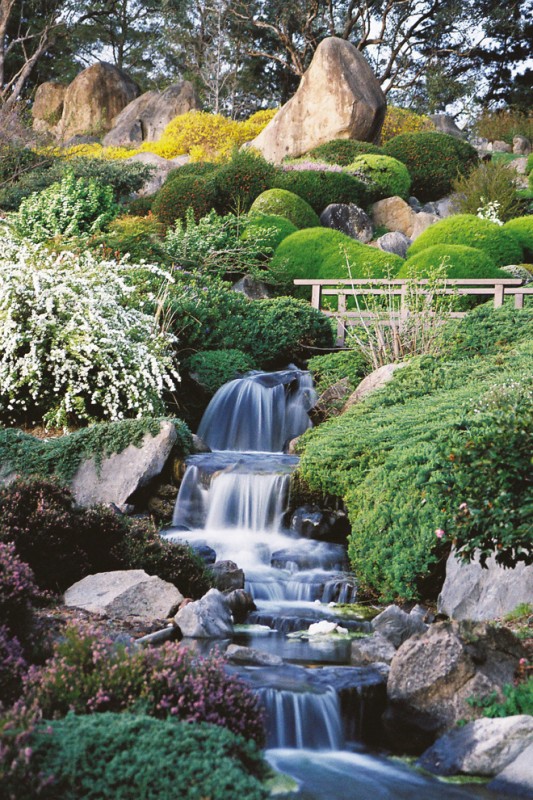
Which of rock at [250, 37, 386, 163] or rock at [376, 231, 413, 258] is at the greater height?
rock at [250, 37, 386, 163]

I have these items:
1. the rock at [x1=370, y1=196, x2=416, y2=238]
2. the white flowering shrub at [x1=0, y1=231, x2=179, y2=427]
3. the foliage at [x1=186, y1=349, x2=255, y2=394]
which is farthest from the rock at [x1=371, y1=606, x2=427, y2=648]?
the rock at [x1=370, y1=196, x2=416, y2=238]

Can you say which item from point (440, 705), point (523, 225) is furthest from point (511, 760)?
point (523, 225)

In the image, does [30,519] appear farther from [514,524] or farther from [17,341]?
[17,341]

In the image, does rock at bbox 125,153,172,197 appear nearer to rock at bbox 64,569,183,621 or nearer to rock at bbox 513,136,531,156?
rock at bbox 513,136,531,156

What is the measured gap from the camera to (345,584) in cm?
720

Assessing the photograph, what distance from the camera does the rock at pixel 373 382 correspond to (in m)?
10.5

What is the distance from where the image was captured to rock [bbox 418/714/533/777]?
4012 millimetres

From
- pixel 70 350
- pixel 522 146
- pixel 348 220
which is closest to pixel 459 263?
pixel 348 220

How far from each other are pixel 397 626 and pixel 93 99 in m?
34.6

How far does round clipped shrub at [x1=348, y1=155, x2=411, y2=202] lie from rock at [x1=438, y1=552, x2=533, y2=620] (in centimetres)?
1765

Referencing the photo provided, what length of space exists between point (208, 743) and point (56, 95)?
38527 mm

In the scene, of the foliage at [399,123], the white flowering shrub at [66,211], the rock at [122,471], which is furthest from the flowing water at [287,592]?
the foliage at [399,123]

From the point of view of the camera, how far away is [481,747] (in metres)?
4.11

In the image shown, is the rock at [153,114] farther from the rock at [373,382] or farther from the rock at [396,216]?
the rock at [373,382]
